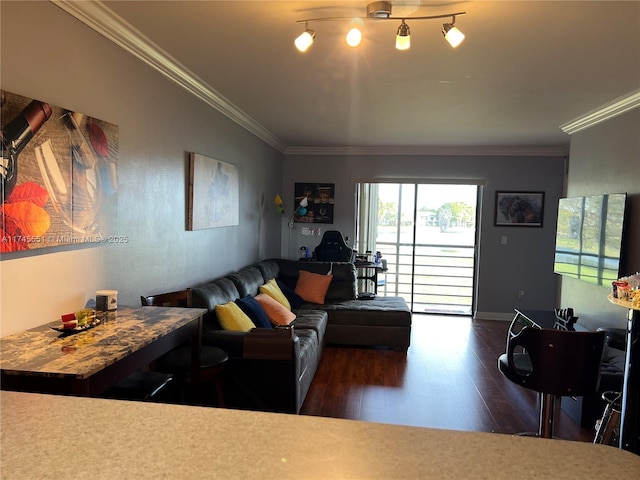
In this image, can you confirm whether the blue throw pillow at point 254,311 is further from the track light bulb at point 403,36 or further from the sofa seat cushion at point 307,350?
the track light bulb at point 403,36

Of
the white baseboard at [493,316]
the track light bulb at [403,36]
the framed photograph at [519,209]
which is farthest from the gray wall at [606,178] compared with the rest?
the track light bulb at [403,36]

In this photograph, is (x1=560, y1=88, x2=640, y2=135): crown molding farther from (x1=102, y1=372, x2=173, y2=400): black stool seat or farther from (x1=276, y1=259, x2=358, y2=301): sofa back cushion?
(x1=102, y1=372, x2=173, y2=400): black stool seat

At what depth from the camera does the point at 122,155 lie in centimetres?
262

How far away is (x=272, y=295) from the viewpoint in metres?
4.52

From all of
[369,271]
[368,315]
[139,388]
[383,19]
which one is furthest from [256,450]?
[369,271]

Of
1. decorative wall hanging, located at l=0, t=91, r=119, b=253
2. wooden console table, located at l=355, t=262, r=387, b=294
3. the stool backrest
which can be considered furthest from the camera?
wooden console table, located at l=355, t=262, r=387, b=294

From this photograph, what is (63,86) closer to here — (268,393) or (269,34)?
(269,34)

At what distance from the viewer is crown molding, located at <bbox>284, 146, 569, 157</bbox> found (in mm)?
6359

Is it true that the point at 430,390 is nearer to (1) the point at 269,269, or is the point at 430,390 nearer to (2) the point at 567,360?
(2) the point at 567,360

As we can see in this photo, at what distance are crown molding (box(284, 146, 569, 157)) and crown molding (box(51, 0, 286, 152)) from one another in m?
2.67

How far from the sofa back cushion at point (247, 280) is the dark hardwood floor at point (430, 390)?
102 centimetres

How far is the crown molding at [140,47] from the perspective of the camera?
2.19 meters

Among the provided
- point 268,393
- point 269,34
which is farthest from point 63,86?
point 268,393

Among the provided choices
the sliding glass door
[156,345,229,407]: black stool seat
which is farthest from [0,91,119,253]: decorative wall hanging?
the sliding glass door
